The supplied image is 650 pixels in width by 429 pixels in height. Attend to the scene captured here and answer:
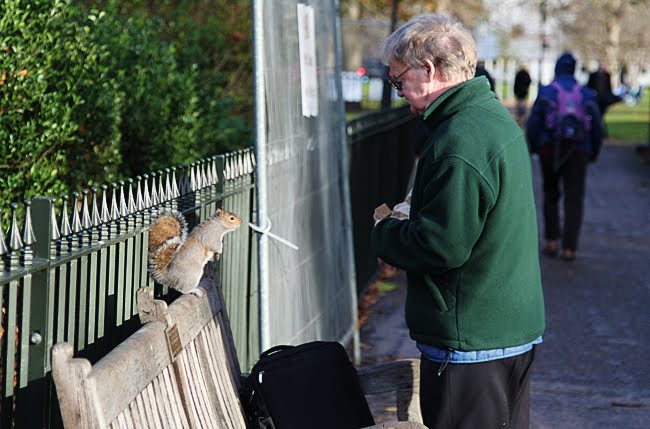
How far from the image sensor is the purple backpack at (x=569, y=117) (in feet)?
34.9

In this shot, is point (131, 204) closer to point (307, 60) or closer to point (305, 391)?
point (305, 391)

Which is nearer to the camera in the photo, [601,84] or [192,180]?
[192,180]

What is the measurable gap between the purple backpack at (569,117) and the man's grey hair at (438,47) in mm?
7333

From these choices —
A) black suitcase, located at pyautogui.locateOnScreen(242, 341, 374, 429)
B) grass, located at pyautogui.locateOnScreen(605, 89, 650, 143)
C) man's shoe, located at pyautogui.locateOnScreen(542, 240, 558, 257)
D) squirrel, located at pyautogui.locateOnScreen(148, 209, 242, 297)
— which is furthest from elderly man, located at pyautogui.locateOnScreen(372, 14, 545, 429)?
grass, located at pyautogui.locateOnScreen(605, 89, 650, 143)

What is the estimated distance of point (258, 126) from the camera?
477 cm

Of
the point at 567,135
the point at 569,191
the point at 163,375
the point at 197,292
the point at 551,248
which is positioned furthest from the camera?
the point at 551,248

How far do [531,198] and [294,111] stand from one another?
2.17m

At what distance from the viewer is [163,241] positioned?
146 inches

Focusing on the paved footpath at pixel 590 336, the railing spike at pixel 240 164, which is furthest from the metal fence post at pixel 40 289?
the paved footpath at pixel 590 336

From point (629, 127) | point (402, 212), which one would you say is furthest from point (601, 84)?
point (402, 212)

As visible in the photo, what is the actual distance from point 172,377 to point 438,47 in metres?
1.29

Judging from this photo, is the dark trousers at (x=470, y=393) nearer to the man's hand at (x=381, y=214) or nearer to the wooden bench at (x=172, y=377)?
the wooden bench at (x=172, y=377)

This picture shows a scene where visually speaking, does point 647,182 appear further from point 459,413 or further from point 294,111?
point 459,413

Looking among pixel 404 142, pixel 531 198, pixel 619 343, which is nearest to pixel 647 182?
pixel 404 142
